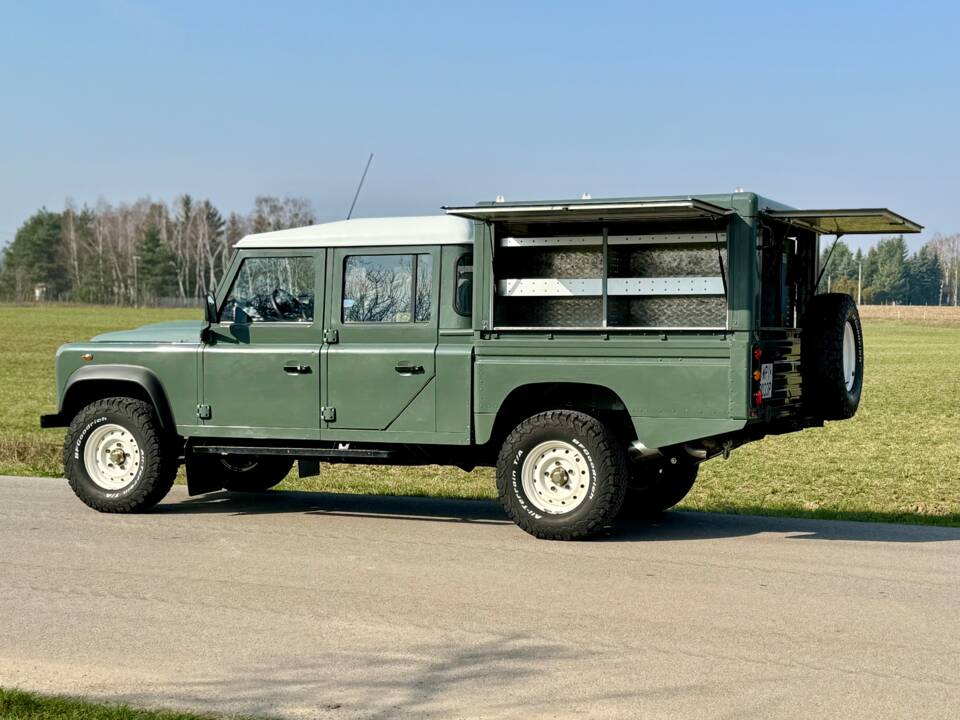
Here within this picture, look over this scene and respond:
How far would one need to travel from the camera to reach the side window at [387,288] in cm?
975

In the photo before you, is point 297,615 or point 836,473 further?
point 836,473

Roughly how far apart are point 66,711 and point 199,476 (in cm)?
567

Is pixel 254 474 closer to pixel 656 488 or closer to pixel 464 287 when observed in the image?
pixel 464 287

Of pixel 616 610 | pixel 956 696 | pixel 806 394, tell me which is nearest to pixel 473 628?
pixel 616 610

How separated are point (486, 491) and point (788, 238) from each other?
13.9ft

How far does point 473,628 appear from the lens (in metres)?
6.55

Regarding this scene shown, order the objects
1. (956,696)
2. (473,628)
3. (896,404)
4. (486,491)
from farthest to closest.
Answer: (896,404) < (486,491) < (473,628) < (956,696)

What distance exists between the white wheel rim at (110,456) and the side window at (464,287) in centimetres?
298

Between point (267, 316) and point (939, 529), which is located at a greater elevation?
point (267, 316)


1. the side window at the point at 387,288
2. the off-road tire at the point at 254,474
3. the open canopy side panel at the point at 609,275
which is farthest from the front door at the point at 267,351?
the open canopy side panel at the point at 609,275

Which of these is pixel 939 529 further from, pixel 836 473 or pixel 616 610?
pixel 836 473

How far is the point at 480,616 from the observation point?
6805mm

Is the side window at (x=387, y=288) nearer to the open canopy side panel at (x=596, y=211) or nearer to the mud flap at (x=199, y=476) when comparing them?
the open canopy side panel at (x=596, y=211)

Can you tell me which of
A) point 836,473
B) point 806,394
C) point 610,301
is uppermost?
point 610,301
